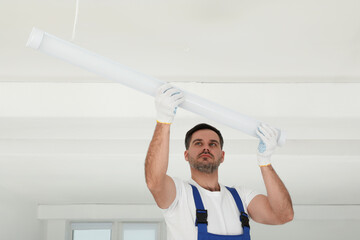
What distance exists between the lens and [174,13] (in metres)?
2.57

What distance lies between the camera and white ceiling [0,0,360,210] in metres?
2.60

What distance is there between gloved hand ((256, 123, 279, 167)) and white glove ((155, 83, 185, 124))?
1.20 ft

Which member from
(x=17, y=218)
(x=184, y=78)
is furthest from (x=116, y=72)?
(x=17, y=218)

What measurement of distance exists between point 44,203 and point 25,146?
14.7ft

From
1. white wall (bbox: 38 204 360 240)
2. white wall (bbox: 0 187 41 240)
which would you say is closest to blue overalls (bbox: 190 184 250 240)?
white wall (bbox: 0 187 41 240)

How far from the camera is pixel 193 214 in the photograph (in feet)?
6.01

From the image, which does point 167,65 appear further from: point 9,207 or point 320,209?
point 320,209

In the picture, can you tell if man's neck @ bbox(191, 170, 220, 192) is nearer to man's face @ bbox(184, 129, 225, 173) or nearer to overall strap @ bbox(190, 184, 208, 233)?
man's face @ bbox(184, 129, 225, 173)

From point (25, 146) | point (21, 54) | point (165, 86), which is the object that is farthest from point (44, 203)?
point (165, 86)

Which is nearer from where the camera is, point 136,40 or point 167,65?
point 136,40

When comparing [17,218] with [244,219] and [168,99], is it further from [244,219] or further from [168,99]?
[168,99]

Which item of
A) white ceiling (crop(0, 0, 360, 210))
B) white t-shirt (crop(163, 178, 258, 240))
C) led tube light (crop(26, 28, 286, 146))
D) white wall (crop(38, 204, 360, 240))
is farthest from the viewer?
white wall (crop(38, 204, 360, 240))

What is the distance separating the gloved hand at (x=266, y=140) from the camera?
1863 millimetres

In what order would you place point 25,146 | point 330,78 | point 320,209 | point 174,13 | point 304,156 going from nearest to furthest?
point 174,13 < point 330,78 < point 25,146 < point 304,156 < point 320,209
